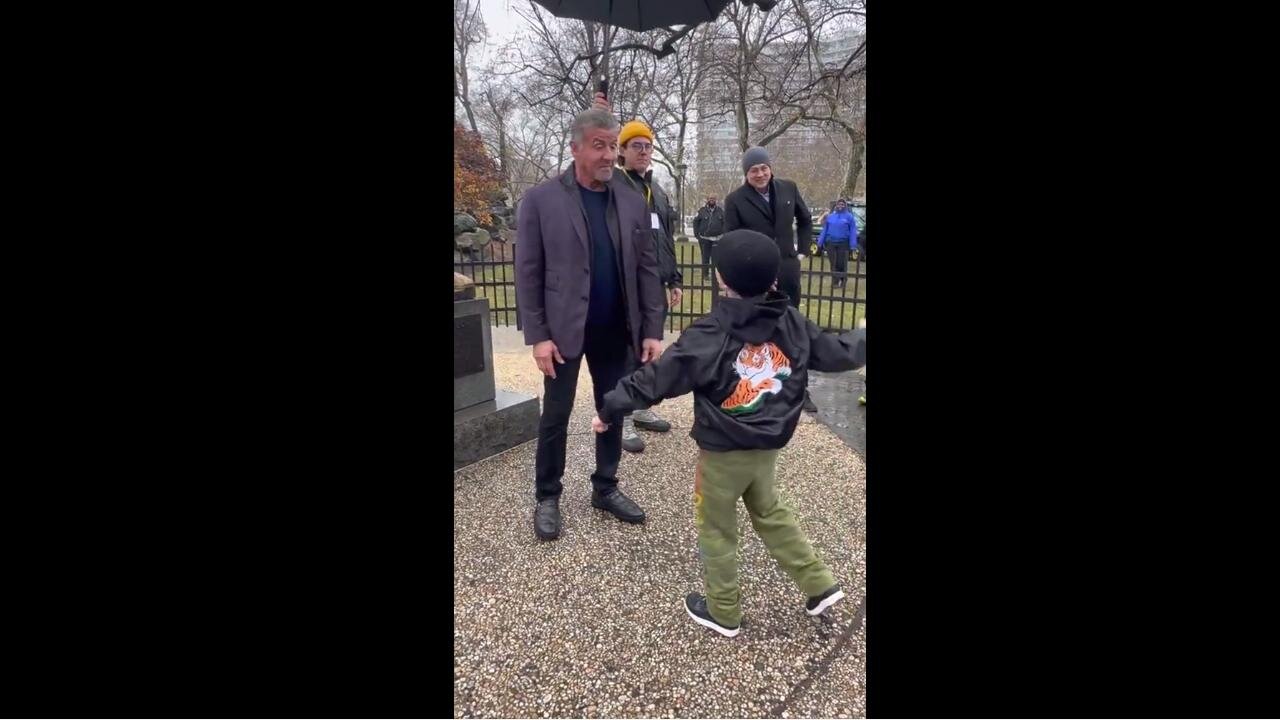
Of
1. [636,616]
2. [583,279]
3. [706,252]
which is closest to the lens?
[636,616]

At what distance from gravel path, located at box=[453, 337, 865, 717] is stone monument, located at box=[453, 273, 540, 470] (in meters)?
0.25

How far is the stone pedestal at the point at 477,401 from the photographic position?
368cm

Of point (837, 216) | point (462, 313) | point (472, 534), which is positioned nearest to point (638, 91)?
point (837, 216)

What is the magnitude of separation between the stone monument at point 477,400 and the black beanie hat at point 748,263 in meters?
2.13

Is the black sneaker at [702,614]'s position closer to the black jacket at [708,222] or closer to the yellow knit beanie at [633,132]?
the yellow knit beanie at [633,132]

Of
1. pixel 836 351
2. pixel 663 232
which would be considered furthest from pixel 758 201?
pixel 836 351

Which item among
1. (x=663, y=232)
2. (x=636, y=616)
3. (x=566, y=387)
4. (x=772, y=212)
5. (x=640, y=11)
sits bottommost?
(x=636, y=616)

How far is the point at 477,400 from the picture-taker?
3826 millimetres

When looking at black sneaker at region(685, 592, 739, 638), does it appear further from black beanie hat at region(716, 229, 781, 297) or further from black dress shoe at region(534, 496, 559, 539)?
black beanie hat at region(716, 229, 781, 297)

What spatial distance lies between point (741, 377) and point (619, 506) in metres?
1.37

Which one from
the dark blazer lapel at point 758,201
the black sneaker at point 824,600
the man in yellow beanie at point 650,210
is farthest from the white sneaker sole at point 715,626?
the dark blazer lapel at point 758,201

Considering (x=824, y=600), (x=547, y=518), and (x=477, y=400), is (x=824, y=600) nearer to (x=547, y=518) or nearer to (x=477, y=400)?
(x=547, y=518)

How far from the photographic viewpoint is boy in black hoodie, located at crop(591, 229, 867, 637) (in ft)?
6.48

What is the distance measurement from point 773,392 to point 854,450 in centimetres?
231
